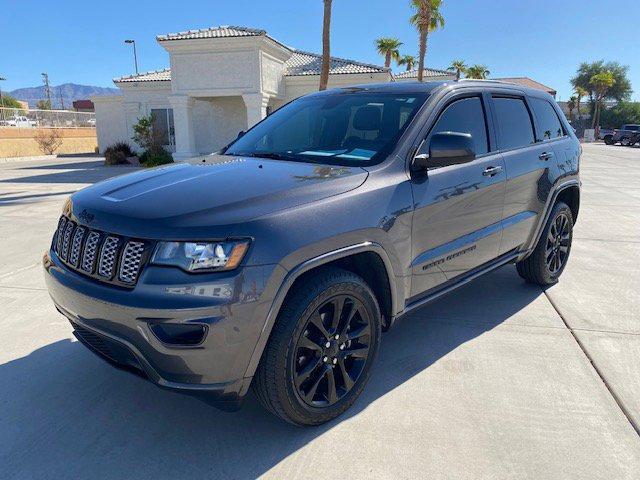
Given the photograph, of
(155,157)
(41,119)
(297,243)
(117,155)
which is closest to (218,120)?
(155,157)

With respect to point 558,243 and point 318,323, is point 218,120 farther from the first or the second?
point 318,323

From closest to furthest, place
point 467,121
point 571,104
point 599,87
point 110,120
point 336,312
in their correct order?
point 336,312
point 467,121
point 110,120
point 599,87
point 571,104

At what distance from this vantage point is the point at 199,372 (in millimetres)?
2129

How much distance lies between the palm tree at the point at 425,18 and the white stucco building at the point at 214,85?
18.9 ft

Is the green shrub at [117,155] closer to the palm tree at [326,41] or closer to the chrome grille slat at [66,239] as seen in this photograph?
the palm tree at [326,41]

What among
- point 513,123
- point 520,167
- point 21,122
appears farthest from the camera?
point 21,122

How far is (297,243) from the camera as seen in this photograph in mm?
2236

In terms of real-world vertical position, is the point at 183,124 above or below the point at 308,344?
above

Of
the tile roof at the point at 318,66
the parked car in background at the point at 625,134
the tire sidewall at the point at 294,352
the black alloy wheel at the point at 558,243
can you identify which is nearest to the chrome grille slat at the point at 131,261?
the tire sidewall at the point at 294,352

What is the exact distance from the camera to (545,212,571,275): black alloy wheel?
15.3ft

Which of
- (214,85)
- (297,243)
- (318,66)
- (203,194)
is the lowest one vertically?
(297,243)

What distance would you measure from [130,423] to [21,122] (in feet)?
117

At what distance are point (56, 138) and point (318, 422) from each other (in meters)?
36.8

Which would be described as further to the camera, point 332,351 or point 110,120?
point 110,120
